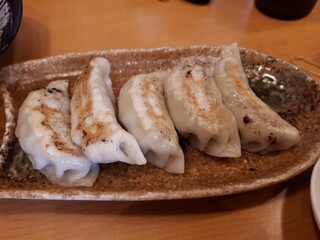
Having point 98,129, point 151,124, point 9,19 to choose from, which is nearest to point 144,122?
point 151,124

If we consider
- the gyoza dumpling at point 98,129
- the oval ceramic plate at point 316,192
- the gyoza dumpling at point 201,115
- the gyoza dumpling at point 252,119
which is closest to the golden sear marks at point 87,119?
the gyoza dumpling at point 98,129

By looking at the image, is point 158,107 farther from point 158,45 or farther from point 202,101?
point 158,45

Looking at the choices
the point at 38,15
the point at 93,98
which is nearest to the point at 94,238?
the point at 93,98

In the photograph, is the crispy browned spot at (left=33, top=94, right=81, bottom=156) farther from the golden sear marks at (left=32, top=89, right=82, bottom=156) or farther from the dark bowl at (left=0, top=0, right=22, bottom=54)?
the dark bowl at (left=0, top=0, right=22, bottom=54)

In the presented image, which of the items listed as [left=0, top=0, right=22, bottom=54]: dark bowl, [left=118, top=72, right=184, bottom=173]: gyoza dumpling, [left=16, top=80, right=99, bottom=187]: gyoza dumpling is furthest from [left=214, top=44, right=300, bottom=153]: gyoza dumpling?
[left=0, top=0, right=22, bottom=54]: dark bowl

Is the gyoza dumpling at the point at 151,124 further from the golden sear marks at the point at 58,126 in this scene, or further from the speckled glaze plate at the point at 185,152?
the golden sear marks at the point at 58,126

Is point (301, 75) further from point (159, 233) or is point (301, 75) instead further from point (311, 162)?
point (159, 233)

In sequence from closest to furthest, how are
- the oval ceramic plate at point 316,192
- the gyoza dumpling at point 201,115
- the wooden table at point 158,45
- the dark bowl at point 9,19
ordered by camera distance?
the oval ceramic plate at point 316,192 → the wooden table at point 158,45 → the gyoza dumpling at point 201,115 → the dark bowl at point 9,19
